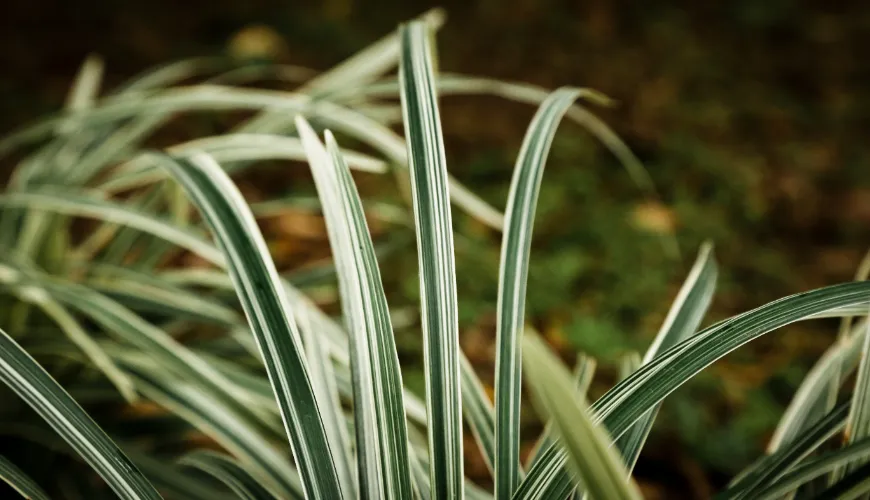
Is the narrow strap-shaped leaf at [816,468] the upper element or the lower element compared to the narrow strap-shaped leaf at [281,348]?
lower

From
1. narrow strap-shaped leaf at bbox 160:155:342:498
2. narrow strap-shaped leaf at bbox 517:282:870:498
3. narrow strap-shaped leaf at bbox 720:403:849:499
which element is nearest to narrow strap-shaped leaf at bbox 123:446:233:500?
narrow strap-shaped leaf at bbox 160:155:342:498

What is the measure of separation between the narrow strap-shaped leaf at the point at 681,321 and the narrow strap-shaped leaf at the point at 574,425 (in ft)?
0.76

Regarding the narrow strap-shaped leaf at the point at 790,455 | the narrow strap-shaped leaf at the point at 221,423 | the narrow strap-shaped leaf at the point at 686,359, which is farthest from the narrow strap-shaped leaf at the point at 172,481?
the narrow strap-shaped leaf at the point at 790,455

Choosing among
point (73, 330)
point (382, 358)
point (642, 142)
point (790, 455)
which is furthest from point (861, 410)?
point (642, 142)

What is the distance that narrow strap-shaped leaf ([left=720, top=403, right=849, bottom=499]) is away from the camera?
1.93ft

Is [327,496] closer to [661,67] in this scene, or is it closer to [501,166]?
[501,166]

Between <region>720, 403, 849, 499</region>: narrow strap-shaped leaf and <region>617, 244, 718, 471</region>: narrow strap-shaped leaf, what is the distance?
0.08m

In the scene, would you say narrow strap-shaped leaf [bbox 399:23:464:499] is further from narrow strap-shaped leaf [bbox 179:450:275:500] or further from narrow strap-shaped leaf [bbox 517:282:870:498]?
narrow strap-shaped leaf [bbox 179:450:275:500]

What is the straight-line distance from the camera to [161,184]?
1123 mm

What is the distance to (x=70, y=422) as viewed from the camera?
0.60m

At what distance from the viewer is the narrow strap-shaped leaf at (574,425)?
38cm

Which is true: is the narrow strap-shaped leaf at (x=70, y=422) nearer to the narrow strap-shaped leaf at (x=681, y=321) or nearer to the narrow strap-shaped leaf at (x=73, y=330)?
the narrow strap-shaped leaf at (x=73, y=330)

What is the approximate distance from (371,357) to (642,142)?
1.73 meters

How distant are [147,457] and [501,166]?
132 centimetres
